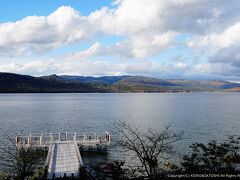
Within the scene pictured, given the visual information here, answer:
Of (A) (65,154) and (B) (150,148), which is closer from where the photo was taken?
(B) (150,148)

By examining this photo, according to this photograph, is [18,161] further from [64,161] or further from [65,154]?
[65,154]

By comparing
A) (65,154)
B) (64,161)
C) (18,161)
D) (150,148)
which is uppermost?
(150,148)

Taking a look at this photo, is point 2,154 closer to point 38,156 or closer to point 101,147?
point 38,156

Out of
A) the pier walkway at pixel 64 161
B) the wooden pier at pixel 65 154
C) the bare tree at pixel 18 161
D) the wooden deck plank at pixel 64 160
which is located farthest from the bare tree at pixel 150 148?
the bare tree at pixel 18 161

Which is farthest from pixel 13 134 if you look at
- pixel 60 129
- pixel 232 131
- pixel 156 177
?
pixel 156 177

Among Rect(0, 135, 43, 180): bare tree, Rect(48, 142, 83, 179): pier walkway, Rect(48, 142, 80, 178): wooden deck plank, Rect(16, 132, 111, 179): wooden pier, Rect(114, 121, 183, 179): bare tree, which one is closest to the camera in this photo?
Rect(114, 121, 183, 179): bare tree

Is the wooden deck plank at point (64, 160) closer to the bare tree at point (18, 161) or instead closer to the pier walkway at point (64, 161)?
the pier walkway at point (64, 161)

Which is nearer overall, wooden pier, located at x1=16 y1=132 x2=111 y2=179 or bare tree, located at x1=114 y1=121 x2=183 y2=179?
bare tree, located at x1=114 y1=121 x2=183 y2=179

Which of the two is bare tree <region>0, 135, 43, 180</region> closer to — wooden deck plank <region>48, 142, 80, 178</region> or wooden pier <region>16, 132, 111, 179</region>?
wooden pier <region>16, 132, 111, 179</region>

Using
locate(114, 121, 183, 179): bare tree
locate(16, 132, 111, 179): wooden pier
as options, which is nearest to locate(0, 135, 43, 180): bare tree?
locate(16, 132, 111, 179): wooden pier

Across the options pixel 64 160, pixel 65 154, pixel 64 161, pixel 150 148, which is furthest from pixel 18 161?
pixel 150 148

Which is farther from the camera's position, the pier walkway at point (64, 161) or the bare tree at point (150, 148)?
the pier walkway at point (64, 161)

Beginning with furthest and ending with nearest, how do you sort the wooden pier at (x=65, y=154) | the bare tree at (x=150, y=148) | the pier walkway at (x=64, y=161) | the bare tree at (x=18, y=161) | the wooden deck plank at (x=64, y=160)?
the wooden deck plank at (x=64, y=160) < the wooden pier at (x=65, y=154) < the pier walkway at (x=64, y=161) < the bare tree at (x=18, y=161) < the bare tree at (x=150, y=148)

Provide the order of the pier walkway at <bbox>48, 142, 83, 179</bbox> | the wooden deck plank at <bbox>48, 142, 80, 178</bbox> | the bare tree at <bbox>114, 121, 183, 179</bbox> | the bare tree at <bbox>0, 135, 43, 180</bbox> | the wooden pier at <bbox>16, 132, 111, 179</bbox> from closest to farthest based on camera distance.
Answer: the bare tree at <bbox>114, 121, 183, 179</bbox>
the bare tree at <bbox>0, 135, 43, 180</bbox>
the pier walkway at <bbox>48, 142, 83, 179</bbox>
the wooden pier at <bbox>16, 132, 111, 179</bbox>
the wooden deck plank at <bbox>48, 142, 80, 178</bbox>
